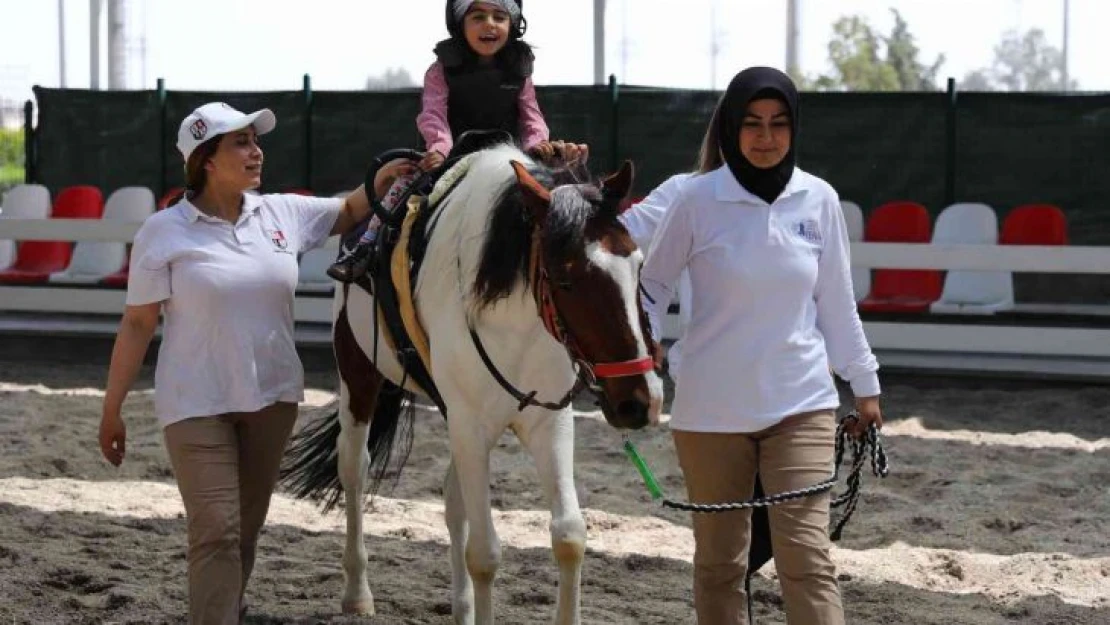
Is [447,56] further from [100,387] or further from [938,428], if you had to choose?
[100,387]

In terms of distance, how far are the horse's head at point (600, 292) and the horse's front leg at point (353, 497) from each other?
175 cm

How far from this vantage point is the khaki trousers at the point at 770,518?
3.78 metres

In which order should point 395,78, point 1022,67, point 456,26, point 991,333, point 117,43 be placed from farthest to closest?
point 395,78 → point 1022,67 → point 117,43 → point 991,333 → point 456,26

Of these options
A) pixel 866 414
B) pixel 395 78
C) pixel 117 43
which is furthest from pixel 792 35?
pixel 866 414

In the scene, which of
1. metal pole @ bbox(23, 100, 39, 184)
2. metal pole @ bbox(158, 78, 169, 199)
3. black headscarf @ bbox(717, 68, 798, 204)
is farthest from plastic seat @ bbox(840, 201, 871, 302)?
black headscarf @ bbox(717, 68, 798, 204)

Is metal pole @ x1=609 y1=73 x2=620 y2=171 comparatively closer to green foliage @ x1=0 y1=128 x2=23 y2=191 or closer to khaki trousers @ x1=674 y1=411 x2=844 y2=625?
khaki trousers @ x1=674 y1=411 x2=844 y2=625

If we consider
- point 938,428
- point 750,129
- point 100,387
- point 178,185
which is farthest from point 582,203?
point 178,185

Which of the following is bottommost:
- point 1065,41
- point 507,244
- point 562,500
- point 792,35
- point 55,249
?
point 562,500

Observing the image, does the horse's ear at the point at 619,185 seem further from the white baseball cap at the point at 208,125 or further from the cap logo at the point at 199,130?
the cap logo at the point at 199,130

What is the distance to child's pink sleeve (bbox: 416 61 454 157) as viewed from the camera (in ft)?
17.8

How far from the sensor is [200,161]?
441 centimetres

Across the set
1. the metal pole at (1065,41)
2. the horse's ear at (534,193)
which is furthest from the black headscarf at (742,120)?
the metal pole at (1065,41)

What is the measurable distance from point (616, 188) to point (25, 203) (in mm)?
10338

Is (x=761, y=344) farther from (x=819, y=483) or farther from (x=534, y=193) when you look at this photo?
(x=534, y=193)
